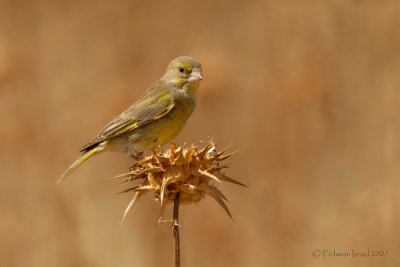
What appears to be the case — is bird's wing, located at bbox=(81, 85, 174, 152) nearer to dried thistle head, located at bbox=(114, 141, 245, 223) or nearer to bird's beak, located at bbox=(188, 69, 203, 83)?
bird's beak, located at bbox=(188, 69, 203, 83)

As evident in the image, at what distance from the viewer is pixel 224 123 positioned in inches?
264

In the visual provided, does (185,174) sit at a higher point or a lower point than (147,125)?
Result: lower

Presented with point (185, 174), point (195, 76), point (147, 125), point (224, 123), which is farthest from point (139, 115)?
point (185, 174)

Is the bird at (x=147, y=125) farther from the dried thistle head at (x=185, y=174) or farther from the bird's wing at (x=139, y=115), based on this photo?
the dried thistle head at (x=185, y=174)

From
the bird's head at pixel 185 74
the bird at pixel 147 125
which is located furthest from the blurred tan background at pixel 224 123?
the bird at pixel 147 125

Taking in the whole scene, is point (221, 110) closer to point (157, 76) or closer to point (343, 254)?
point (157, 76)

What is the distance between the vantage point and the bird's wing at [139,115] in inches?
202

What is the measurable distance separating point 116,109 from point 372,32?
2234mm

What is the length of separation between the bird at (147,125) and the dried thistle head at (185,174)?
1560mm

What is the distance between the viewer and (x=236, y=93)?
6777 mm

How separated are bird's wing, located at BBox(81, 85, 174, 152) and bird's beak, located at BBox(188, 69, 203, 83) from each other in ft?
0.57

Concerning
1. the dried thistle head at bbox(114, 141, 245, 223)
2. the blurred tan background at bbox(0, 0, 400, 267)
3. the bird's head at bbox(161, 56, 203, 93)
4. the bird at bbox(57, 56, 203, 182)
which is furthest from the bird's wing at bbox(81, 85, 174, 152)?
the dried thistle head at bbox(114, 141, 245, 223)

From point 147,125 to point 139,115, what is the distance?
93mm

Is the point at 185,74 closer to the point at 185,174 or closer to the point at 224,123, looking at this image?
the point at 224,123
